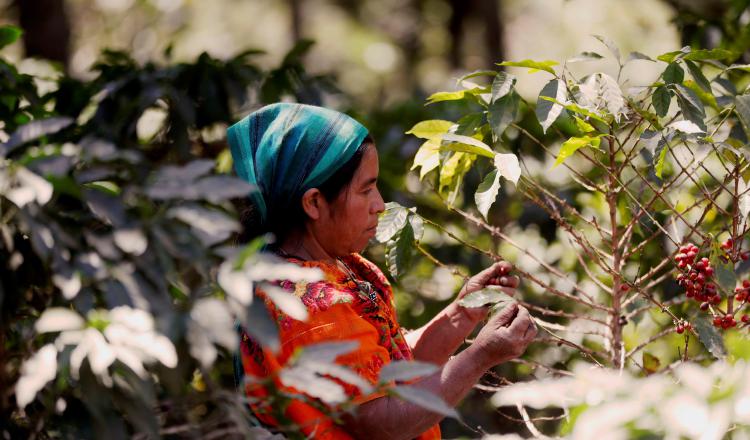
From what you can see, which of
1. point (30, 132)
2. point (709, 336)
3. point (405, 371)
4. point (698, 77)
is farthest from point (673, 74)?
point (30, 132)

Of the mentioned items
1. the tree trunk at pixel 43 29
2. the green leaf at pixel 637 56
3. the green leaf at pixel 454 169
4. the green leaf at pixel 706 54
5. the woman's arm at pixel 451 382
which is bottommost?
the tree trunk at pixel 43 29

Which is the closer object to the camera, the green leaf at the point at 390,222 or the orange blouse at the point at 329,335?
the orange blouse at the point at 329,335

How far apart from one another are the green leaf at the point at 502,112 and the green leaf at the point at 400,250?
13.4 inches

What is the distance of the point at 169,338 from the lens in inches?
47.4

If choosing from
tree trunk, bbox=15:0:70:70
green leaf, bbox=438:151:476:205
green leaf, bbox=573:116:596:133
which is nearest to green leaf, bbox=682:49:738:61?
green leaf, bbox=573:116:596:133

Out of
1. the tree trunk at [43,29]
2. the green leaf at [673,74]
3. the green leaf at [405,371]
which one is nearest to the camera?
the green leaf at [405,371]

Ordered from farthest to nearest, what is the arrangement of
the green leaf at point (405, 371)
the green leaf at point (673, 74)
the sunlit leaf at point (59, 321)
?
the green leaf at point (673, 74) → the green leaf at point (405, 371) → the sunlit leaf at point (59, 321)

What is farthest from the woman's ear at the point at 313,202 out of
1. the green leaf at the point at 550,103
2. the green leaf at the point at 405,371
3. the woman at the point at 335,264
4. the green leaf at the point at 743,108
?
the green leaf at the point at 743,108

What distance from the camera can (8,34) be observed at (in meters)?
2.66

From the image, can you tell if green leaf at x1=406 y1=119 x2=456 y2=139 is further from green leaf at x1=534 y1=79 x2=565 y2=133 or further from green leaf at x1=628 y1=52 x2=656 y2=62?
green leaf at x1=628 y1=52 x2=656 y2=62

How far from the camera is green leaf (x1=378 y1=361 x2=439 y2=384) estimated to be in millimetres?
1291

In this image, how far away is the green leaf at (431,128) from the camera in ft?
7.01

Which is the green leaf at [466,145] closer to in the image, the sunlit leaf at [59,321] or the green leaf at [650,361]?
the green leaf at [650,361]

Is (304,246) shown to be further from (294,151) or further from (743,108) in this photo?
(743,108)
